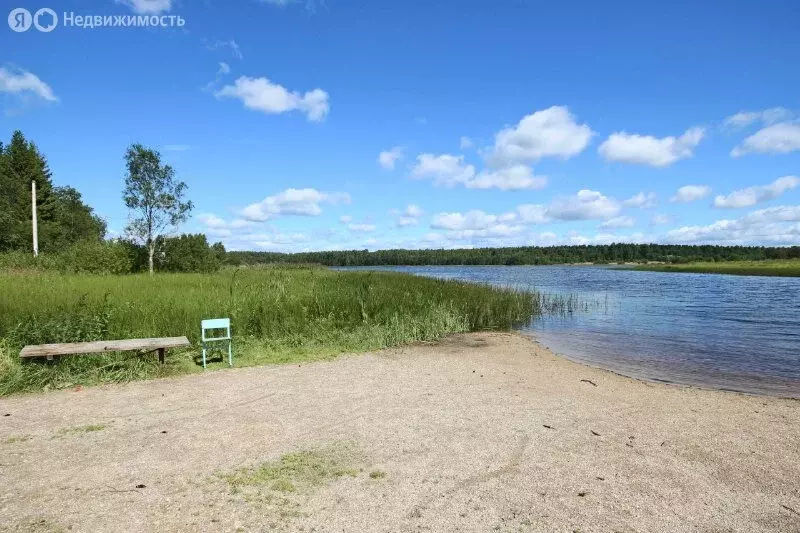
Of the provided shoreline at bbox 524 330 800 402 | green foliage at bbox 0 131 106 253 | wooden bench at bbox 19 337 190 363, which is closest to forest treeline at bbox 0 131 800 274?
green foliage at bbox 0 131 106 253

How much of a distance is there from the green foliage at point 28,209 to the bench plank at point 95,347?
A: 29831 millimetres

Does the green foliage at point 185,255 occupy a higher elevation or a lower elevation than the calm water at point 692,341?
higher

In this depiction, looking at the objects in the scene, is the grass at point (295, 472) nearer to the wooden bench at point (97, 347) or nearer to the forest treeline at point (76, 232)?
the wooden bench at point (97, 347)

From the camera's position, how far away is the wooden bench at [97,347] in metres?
8.08

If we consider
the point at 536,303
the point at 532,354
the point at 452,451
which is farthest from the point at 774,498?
the point at 536,303

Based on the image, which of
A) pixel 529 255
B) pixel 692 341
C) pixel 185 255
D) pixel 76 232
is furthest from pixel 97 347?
pixel 529 255

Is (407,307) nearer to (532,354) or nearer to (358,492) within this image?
(532,354)

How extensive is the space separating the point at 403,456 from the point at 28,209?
154ft

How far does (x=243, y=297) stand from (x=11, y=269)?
1572 cm

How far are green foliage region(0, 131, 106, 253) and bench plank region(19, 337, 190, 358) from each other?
29.8 m

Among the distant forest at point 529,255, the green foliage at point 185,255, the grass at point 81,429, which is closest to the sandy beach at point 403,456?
the grass at point 81,429

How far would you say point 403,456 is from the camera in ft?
17.0

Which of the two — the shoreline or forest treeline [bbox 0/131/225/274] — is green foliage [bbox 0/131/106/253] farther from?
the shoreline

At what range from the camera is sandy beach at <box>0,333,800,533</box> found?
12.9 ft
